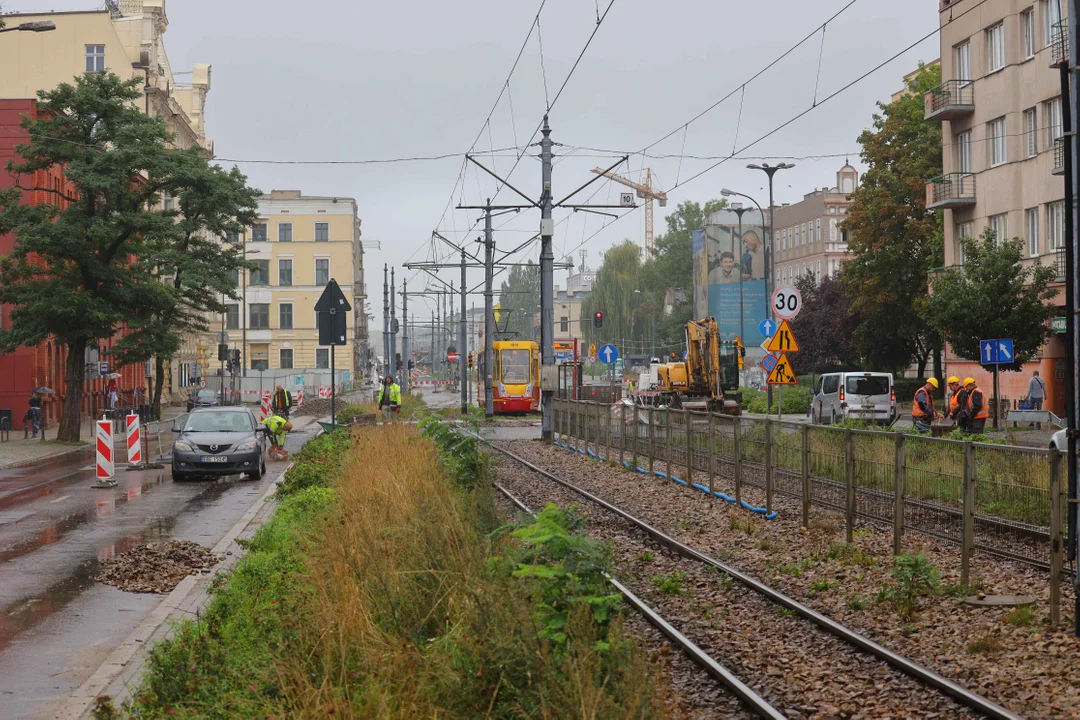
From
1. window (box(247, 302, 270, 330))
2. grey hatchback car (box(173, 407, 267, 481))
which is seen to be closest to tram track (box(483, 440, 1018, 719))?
grey hatchback car (box(173, 407, 267, 481))

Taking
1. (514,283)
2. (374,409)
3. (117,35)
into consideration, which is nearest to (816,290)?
(374,409)

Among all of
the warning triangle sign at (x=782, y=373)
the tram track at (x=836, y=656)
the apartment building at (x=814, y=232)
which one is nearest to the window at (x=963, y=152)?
the warning triangle sign at (x=782, y=373)

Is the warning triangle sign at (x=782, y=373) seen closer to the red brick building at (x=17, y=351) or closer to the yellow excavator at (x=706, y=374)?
the yellow excavator at (x=706, y=374)

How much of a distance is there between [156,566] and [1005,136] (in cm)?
3894

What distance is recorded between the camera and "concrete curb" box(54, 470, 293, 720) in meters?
7.58

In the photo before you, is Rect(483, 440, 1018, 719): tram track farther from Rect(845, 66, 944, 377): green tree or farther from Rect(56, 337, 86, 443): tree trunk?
Rect(845, 66, 944, 377): green tree

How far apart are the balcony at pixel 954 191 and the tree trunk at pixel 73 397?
30064 millimetres

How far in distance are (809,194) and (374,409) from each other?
7531cm

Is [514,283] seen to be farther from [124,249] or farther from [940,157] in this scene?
[124,249]

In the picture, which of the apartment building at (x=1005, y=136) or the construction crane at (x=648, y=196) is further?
the construction crane at (x=648, y=196)

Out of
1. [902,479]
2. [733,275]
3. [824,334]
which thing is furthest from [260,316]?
[902,479]

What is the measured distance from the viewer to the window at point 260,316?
110 m

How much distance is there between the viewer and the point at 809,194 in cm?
11888

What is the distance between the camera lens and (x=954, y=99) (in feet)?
157
